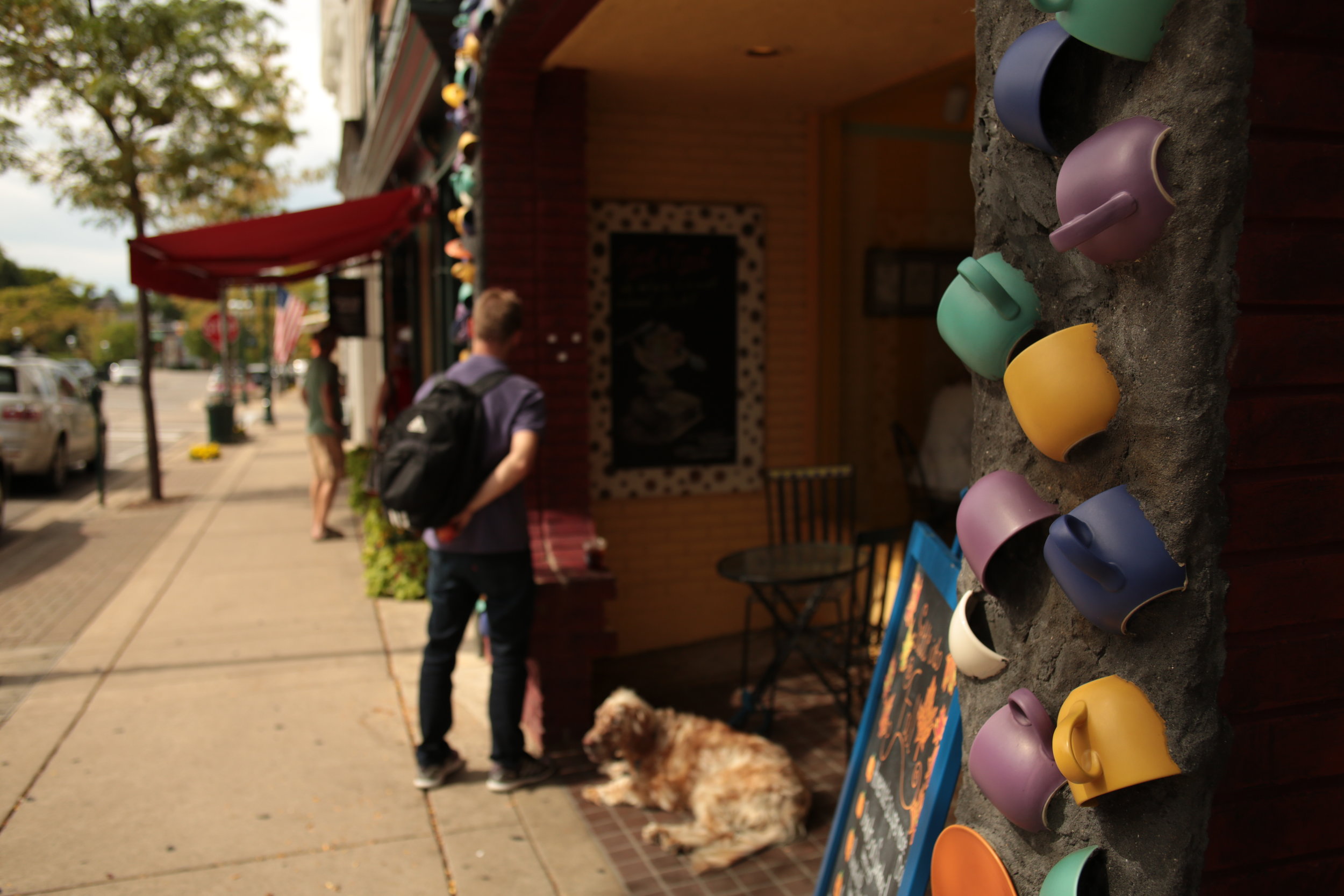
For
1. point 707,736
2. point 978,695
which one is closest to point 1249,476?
point 978,695

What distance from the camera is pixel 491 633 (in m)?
4.16

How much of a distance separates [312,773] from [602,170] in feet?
11.2

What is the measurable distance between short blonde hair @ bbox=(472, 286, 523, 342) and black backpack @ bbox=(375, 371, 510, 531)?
0.90 feet

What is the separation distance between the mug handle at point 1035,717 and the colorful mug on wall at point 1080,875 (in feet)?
0.54

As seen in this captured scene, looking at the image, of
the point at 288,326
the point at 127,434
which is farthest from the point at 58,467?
the point at 127,434

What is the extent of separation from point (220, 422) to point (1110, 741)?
21.8 metres

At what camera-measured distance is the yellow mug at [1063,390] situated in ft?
4.66

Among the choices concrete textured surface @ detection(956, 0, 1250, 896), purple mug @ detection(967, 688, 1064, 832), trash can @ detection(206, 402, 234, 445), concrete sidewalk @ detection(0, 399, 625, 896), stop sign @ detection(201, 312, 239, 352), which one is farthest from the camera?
stop sign @ detection(201, 312, 239, 352)

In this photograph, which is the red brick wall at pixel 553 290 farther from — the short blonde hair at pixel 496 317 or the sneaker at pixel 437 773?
the short blonde hair at pixel 496 317

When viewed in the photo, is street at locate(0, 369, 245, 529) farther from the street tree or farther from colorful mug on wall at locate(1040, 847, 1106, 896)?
colorful mug on wall at locate(1040, 847, 1106, 896)

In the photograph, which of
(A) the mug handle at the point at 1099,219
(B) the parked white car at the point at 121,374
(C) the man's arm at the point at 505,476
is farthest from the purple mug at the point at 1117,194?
(B) the parked white car at the point at 121,374

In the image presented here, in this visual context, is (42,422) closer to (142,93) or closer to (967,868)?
(142,93)

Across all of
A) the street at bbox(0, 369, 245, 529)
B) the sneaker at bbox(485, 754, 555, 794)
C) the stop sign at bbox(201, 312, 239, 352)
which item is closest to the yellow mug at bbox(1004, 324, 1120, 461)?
the sneaker at bbox(485, 754, 555, 794)

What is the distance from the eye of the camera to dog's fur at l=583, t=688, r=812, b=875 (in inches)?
149
